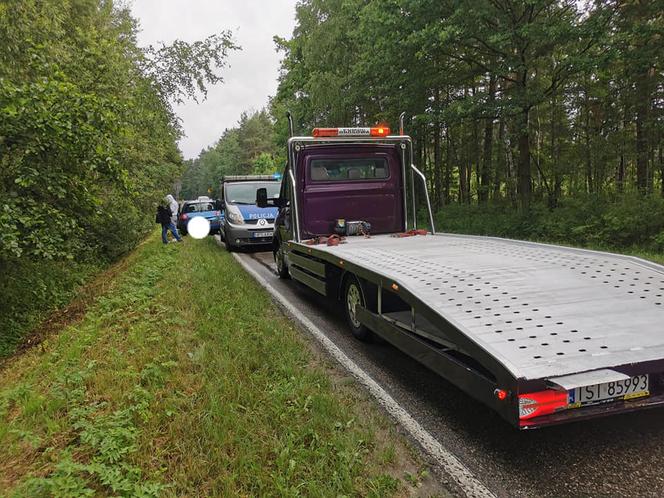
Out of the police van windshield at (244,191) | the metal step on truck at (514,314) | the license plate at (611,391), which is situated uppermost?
the police van windshield at (244,191)

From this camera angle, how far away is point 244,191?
45.0 ft

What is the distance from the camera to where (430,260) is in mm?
4492

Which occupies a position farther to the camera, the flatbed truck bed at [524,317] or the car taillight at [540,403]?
the flatbed truck bed at [524,317]

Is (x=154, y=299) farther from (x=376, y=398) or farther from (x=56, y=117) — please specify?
(x=376, y=398)

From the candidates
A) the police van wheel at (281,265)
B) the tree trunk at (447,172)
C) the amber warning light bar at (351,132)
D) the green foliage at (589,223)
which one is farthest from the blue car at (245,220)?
the tree trunk at (447,172)

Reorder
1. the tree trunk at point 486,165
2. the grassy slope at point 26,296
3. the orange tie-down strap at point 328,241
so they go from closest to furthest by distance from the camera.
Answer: the orange tie-down strap at point 328,241 < the grassy slope at point 26,296 < the tree trunk at point 486,165

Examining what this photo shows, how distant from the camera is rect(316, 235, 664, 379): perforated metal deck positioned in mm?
2463

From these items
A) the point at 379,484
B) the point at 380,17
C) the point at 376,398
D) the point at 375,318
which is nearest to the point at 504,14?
the point at 380,17

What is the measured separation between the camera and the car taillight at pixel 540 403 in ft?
7.49

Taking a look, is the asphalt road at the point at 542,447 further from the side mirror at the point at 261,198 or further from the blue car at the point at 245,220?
the blue car at the point at 245,220

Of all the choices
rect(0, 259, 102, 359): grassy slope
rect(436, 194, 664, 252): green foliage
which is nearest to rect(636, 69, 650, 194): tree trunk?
rect(436, 194, 664, 252): green foliage

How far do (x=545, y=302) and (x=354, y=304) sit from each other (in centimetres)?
247

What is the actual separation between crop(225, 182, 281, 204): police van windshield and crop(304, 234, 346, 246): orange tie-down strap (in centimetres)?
682

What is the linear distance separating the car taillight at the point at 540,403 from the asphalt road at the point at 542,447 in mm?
528
